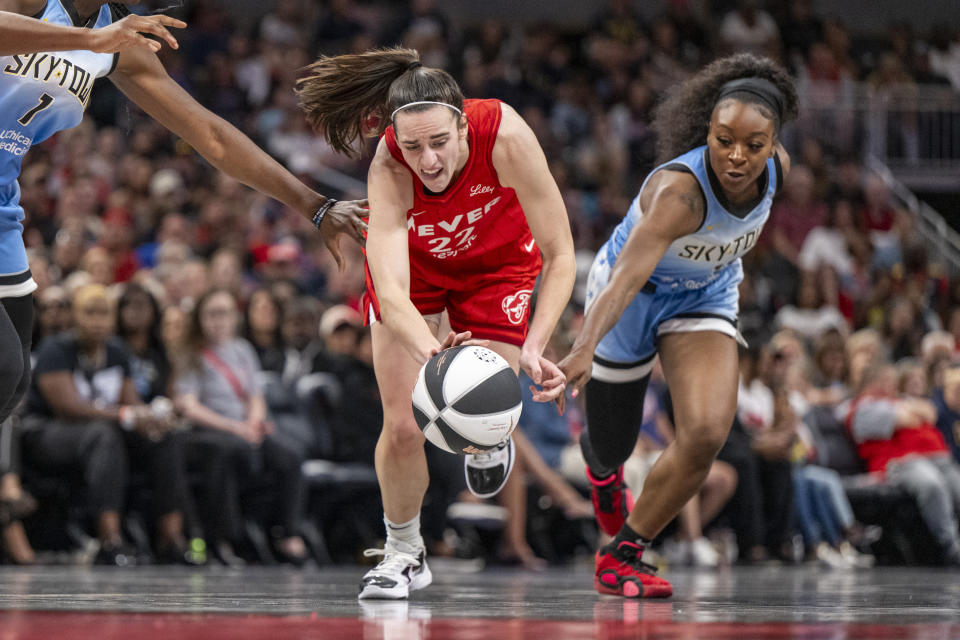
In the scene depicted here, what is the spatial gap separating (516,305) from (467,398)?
89 centimetres

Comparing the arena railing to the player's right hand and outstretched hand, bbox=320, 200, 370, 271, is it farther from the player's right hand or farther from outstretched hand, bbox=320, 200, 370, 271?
the player's right hand

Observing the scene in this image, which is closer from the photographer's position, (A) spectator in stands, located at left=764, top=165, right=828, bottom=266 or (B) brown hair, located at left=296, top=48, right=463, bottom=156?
(B) brown hair, located at left=296, top=48, right=463, bottom=156

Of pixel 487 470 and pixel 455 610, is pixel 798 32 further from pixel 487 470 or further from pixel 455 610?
pixel 455 610

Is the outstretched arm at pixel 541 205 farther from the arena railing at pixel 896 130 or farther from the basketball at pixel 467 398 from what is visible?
the arena railing at pixel 896 130

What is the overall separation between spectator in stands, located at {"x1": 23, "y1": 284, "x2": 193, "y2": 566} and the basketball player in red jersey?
3.04m

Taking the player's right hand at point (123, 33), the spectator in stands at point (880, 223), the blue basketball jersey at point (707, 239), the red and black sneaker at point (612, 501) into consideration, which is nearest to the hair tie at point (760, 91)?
the blue basketball jersey at point (707, 239)

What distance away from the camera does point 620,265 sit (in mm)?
4656

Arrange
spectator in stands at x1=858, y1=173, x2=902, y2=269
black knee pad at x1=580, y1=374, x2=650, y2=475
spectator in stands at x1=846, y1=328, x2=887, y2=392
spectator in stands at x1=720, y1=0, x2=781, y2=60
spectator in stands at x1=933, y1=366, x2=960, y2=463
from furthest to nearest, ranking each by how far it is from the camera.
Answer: spectator in stands at x1=720, y1=0, x2=781, y2=60
spectator in stands at x1=858, y1=173, x2=902, y2=269
spectator in stands at x1=933, y1=366, x2=960, y2=463
spectator in stands at x1=846, y1=328, x2=887, y2=392
black knee pad at x1=580, y1=374, x2=650, y2=475

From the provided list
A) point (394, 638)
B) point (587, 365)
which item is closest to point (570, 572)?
point (587, 365)

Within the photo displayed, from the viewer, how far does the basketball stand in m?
3.88

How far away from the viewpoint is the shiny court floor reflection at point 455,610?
2.95 m

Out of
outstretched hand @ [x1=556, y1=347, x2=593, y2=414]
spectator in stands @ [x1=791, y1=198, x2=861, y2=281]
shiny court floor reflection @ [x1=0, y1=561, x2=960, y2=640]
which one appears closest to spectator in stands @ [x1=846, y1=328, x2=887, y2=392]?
spectator in stands @ [x1=791, y1=198, x2=861, y2=281]

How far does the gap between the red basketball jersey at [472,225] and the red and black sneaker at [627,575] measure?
1097 millimetres

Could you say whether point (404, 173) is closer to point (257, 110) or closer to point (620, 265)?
point (620, 265)
